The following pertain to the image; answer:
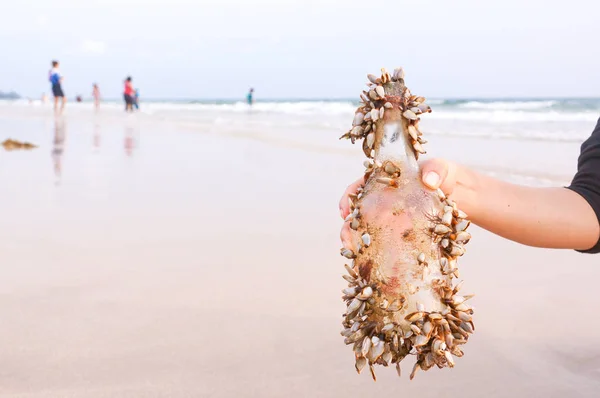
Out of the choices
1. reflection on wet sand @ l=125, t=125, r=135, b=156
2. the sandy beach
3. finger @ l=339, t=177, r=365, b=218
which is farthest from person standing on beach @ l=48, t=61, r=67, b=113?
finger @ l=339, t=177, r=365, b=218

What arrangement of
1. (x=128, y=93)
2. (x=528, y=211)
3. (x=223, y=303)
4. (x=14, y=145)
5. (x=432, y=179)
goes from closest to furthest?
(x=432, y=179), (x=528, y=211), (x=223, y=303), (x=14, y=145), (x=128, y=93)

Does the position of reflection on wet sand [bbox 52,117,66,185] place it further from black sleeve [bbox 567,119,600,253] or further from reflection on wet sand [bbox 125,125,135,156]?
black sleeve [bbox 567,119,600,253]

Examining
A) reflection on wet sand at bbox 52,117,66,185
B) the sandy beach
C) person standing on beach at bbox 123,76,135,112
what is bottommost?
reflection on wet sand at bbox 52,117,66,185

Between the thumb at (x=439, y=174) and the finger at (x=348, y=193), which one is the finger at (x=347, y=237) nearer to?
the finger at (x=348, y=193)

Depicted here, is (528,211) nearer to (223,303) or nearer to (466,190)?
(466,190)

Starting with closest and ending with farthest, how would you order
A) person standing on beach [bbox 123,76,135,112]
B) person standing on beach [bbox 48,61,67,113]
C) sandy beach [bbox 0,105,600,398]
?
sandy beach [bbox 0,105,600,398] → person standing on beach [bbox 48,61,67,113] → person standing on beach [bbox 123,76,135,112]

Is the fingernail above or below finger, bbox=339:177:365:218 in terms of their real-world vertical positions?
above

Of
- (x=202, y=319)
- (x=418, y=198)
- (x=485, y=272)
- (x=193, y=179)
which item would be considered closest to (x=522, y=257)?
(x=485, y=272)

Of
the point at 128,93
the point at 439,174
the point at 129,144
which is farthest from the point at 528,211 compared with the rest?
the point at 128,93

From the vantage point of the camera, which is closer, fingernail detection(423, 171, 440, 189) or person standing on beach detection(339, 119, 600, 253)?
fingernail detection(423, 171, 440, 189)
